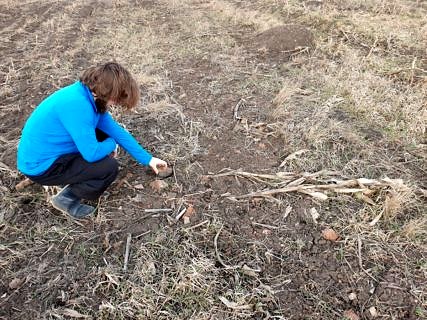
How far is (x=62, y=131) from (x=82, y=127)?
0.19 metres

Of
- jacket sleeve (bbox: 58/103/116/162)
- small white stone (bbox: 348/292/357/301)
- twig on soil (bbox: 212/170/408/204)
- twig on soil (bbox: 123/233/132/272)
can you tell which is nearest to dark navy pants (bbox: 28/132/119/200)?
jacket sleeve (bbox: 58/103/116/162)

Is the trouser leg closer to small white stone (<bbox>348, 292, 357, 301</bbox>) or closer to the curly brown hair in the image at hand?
the curly brown hair

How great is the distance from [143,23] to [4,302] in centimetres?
579

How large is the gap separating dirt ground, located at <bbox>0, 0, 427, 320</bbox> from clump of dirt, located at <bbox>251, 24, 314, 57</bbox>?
19 mm

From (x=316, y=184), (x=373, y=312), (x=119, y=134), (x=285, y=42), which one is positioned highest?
(x=119, y=134)

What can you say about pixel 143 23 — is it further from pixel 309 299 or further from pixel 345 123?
pixel 309 299

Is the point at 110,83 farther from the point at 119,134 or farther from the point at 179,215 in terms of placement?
the point at 179,215

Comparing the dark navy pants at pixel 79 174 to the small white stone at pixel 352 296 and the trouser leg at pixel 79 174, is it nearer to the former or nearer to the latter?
the trouser leg at pixel 79 174

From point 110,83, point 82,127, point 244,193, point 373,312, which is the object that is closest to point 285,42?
point 244,193

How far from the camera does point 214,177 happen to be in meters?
2.92

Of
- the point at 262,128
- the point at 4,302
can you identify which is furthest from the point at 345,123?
the point at 4,302

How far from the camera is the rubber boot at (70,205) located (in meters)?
2.55

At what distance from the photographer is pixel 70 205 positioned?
2.56 m

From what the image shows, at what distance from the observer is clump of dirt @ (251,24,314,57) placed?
16.8 feet
